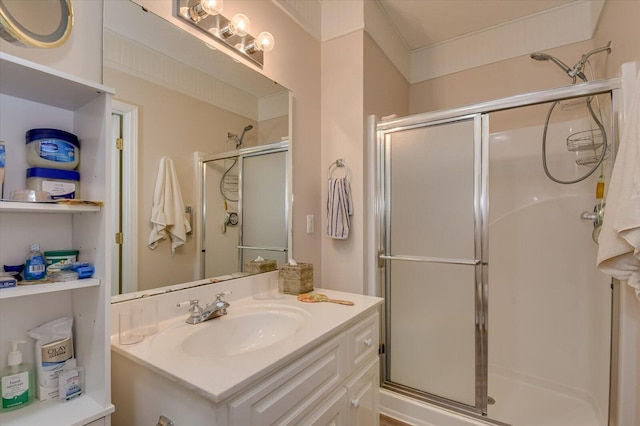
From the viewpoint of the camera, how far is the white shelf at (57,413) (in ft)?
2.52

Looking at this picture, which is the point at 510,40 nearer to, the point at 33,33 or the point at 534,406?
the point at 534,406

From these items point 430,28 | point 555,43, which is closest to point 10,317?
point 430,28

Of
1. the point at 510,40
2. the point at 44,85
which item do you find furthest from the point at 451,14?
the point at 44,85

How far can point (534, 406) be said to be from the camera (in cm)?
206

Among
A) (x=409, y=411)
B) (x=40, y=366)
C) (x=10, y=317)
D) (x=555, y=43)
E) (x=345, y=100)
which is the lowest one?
(x=409, y=411)

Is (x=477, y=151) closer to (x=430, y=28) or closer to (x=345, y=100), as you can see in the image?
(x=345, y=100)

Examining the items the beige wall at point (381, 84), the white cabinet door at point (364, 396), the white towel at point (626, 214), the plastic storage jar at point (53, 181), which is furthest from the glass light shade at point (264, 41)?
the white cabinet door at point (364, 396)

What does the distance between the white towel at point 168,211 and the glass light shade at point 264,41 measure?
→ 80 cm

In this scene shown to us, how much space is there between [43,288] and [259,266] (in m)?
0.99

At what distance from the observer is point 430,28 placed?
95.1 inches

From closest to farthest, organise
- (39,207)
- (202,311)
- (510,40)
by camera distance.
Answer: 1. (39,207)
2. (202,311)
3. (510,40)

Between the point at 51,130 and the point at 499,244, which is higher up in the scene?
the point at 51,130

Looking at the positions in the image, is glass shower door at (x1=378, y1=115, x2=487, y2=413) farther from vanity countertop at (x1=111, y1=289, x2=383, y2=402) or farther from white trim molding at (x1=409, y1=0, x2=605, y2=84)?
white trim molding at (x1=409, y1=0, x2=605, y2=84)

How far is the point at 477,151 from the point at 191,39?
1.54 m
